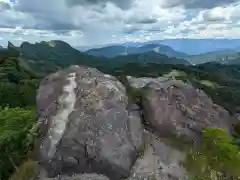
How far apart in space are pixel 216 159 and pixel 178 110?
4.27 metres

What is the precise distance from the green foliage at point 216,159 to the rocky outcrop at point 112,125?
74 centimetres

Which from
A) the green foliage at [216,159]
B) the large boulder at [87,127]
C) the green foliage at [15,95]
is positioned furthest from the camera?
the green foliage at [15,95]

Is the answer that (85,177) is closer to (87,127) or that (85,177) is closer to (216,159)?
(87,127)

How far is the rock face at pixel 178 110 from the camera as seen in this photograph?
71.1 feet

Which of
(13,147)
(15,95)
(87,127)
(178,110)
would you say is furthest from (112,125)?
(15,95)

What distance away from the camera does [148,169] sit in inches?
735

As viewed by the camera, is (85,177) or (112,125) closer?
(85,177)

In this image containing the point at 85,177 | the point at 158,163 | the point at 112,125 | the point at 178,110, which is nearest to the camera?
the point at 85,177

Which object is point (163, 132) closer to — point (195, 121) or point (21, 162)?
point (195, 121)

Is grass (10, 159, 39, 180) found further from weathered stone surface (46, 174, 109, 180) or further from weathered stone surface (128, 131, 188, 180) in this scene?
weathered stone surface (128, 131, 188, 180)

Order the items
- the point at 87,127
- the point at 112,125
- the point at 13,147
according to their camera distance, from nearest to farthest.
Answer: the point at 87,127 → the point at 112,125 → the point at 13,147

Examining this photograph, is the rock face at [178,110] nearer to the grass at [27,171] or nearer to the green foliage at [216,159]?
the green foliage at [216,159]

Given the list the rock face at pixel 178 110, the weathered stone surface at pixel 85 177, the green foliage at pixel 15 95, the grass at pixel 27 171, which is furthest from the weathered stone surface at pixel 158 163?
the green foliage at pixel 15 95

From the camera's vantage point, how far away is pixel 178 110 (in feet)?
73.5
